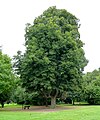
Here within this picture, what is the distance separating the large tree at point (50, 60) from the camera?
124 ft

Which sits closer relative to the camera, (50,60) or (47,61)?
(47,61)

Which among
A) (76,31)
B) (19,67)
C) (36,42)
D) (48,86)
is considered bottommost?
(48,86)

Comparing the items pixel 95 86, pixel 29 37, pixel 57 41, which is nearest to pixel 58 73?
pixel 57 41

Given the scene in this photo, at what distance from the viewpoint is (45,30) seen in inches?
1580

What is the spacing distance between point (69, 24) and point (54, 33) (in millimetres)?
4400

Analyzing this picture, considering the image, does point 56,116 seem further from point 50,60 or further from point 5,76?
point 50,60

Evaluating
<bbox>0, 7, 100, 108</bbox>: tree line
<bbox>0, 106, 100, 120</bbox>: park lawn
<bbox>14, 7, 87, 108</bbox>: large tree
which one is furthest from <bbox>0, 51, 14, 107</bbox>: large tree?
<bbox>0, 106, 100, 120</bbox>: park lawn

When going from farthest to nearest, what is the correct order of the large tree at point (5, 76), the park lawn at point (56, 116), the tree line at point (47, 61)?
the tree line at point (47, 61), the large tree at point (5, 76), the park lawn at point (56, 116)

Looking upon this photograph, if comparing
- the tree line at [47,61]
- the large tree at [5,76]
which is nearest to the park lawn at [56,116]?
the large tree at [5,76]

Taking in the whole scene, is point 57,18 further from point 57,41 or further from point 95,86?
point 95,86

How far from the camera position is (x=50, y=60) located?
3897cm

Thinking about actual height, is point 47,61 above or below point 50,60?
below

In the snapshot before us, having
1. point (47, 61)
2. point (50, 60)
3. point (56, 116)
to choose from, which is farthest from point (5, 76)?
point (56, 116)

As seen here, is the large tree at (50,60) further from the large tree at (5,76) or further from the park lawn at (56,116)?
the park lawn at (56,116)
